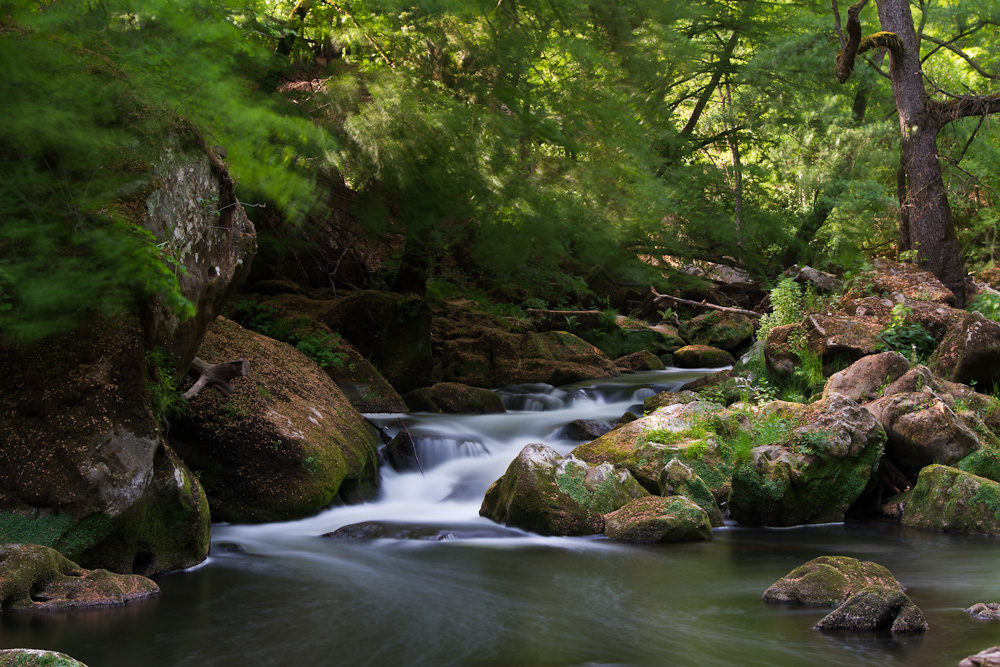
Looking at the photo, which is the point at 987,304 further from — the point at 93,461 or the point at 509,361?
the point at 93,461

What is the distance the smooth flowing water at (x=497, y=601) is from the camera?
14.7 feet

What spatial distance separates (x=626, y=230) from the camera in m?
12.0

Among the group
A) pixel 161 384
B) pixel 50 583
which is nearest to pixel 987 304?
pixel 161 384

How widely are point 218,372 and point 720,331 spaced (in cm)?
1359

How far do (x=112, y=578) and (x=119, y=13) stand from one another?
4.44 meters

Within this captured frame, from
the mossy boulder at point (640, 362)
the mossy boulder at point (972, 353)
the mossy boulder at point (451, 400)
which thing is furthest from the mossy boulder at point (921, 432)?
the mossy boulder at point (640, 362)

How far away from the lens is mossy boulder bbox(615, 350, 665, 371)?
667 inches

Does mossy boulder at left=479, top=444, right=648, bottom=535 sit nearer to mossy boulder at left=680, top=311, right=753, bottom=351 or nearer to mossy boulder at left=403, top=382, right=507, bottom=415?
mossy boulder at left=403, top=382, right=507, bottom=415

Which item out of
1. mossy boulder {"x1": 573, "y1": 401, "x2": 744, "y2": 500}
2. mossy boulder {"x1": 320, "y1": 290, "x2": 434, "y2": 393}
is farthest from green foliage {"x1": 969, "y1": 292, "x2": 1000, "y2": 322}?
mossy boulder {"x1": 320, "y1": 290, "x2": 434, "y2": 393}

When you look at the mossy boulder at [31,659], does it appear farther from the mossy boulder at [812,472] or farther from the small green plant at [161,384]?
the mossy boulder at [812,472]

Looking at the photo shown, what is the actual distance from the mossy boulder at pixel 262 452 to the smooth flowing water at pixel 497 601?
0.75 feet

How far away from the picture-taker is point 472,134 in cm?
962

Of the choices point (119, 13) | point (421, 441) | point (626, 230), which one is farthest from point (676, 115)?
point (119, 13)

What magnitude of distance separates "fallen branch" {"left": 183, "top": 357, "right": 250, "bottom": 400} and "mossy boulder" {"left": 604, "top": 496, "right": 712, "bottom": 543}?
12.7 ft
